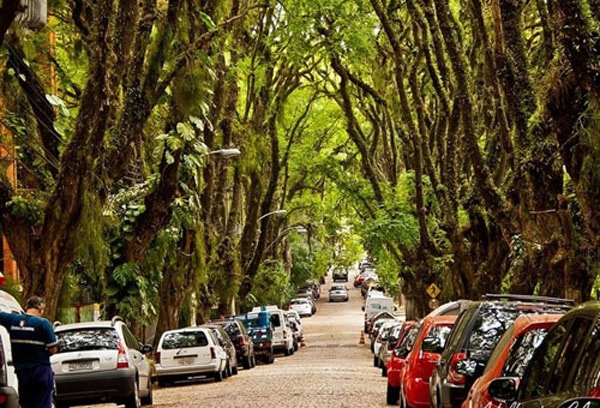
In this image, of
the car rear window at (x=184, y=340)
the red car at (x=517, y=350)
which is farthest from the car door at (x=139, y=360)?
the red car at (x=517, y=350)

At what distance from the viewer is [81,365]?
1891 centimetres

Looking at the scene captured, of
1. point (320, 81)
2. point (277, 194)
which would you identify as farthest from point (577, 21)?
point (277, 194)

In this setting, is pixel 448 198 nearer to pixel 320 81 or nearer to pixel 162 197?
pixel 162 197

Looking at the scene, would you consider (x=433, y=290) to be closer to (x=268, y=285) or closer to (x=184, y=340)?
(x=184, y=340)

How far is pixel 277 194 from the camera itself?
5634cm

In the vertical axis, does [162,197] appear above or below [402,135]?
below

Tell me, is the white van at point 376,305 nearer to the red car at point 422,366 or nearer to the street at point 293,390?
the street at point 293,390

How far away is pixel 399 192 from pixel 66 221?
19975mm

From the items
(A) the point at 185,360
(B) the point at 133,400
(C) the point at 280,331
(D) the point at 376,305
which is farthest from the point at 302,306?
(B) the point at 133,400

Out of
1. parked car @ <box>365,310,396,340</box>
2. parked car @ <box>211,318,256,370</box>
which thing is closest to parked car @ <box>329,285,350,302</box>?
parked car @ <box>365,310,396,340</box>

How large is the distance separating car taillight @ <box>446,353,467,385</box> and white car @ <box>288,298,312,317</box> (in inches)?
2876

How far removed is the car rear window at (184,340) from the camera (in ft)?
96.4

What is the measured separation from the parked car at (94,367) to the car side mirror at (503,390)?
38.6ft

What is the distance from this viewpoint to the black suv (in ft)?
39.5
